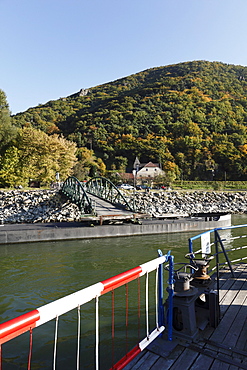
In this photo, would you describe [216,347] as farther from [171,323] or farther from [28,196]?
[28,196]

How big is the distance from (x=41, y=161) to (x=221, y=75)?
403 ft

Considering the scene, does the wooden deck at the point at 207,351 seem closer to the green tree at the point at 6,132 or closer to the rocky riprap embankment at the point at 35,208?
the rocky riprap embankment at the point at 35,208

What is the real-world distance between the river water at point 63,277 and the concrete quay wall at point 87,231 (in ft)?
1.91

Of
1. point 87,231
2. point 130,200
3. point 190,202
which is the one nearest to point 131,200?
A: point 130,200

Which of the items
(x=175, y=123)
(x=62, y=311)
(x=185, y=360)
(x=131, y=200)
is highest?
(x=175, y=123)

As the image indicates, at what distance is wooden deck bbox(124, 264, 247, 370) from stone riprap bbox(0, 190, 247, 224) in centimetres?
1589

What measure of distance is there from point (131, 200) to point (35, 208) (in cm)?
1048

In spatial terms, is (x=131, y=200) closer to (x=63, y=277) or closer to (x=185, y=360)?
(x=63, y=277)

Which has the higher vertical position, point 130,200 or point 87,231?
point 130,200

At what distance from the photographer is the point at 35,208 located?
25.0 m

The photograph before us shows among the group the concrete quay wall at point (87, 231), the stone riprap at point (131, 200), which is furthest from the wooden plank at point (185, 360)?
the stone riprap at point (131, 200)

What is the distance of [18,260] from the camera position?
11.9 meters

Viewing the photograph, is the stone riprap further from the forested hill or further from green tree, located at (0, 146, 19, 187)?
the forested hill

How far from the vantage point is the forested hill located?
75.1m
